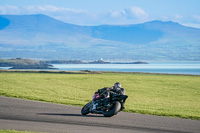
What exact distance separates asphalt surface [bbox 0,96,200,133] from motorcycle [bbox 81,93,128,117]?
234mm

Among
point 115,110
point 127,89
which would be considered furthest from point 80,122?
point 127,89

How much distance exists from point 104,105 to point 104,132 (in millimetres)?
3660

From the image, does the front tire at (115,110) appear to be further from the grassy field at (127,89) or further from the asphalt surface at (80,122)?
the grassy field at (127,89)

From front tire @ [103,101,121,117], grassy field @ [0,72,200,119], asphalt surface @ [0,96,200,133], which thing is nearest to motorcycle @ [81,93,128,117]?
front tire @ [103,101,121,117]

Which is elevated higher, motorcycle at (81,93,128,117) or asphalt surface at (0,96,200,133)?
motorcycle at (81,93,128,117)

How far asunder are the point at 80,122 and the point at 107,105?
1.82 metres

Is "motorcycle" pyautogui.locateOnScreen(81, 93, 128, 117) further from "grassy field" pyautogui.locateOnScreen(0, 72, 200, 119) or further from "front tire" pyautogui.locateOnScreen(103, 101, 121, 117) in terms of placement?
"grassy field" pyautogui.locateOnScreen(0, 72, 200, 119)

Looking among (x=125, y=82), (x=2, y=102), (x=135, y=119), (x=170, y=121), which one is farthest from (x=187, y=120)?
(x=125, y=82)

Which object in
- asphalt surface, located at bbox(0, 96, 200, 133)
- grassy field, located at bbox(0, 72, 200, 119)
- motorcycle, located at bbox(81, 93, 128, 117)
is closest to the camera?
asphalt surface, located at bbox(0, 96, 200, 133)

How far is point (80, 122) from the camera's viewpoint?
52.9 feet

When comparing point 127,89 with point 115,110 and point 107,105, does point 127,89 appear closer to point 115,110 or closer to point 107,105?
point 107,105

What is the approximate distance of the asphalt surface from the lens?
1450 centimetres

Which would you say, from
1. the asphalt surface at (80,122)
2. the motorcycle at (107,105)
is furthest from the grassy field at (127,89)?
the motorcycle at (107,105)

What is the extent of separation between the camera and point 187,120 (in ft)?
56.1
